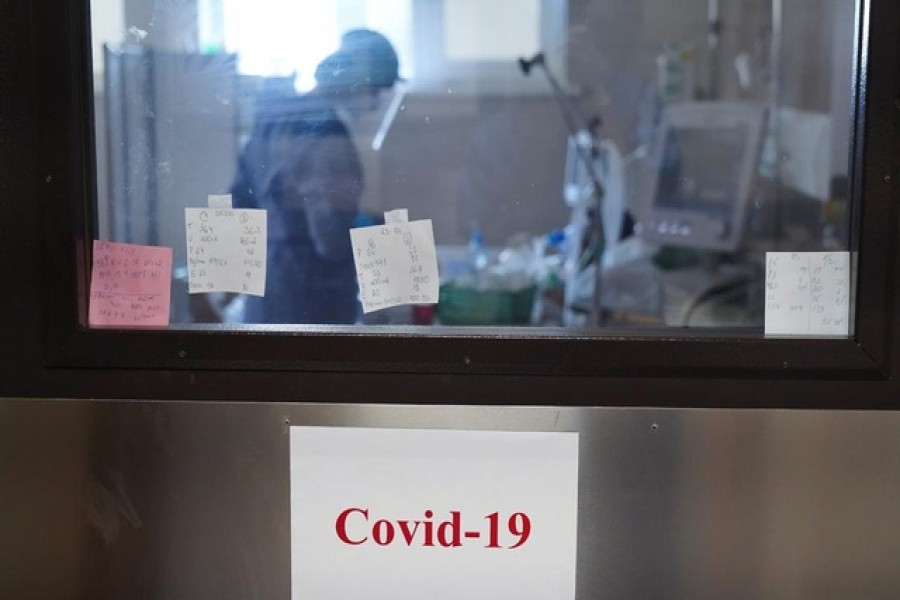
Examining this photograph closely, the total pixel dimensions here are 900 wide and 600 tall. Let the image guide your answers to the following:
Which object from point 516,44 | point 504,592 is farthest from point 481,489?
point 516,44

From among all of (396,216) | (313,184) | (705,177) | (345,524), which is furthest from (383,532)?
(705,177)

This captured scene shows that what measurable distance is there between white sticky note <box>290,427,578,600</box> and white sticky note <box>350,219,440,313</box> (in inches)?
7.0

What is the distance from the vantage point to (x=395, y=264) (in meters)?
1.18

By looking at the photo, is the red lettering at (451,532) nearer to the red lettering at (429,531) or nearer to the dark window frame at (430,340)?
the red lettering at (429,531)

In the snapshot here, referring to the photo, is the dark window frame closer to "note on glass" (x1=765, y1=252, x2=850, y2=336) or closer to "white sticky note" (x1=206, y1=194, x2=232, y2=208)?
"note on glass" (x1=765, y1=252, x2=850, y2=336)

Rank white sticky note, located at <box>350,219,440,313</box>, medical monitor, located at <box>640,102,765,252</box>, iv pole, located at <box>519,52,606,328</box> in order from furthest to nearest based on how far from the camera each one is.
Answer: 1. iv pole, located at <box>519,52,606,328</box>
2. medical monitor, located at <box>640,102,765,252</box>
3. white sticky note, located at <box>350,219,440,313</box>

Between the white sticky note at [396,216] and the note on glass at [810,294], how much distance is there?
1.55 ft

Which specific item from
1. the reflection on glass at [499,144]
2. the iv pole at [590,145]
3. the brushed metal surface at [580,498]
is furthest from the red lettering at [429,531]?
the iv pole at [590,145]

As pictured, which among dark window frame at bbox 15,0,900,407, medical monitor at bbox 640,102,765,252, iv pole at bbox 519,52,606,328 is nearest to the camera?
dark window frame at bbox 15,0,900,407

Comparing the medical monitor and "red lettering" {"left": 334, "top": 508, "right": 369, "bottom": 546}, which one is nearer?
"red lettering" {"left": 334, "top": 508, "right": 369, "bottom": 546}

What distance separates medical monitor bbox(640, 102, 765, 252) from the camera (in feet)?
7.48

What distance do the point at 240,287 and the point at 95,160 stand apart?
0.77 ft

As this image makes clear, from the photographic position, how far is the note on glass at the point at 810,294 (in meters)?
1.12

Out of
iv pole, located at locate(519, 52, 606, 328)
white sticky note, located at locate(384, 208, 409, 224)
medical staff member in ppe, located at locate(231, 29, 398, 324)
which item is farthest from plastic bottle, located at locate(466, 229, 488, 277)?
white sticky note, located at locate(384, 208, 409, 224)
